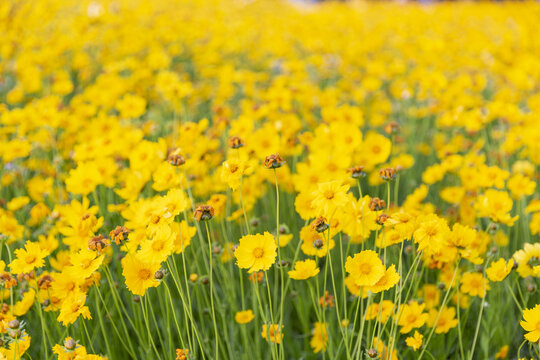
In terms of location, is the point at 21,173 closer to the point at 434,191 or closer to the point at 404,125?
the point at 434,191

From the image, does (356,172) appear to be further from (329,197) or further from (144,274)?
(144,274)

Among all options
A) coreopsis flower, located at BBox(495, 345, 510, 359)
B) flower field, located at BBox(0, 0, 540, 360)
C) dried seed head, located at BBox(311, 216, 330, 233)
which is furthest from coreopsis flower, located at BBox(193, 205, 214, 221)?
coreopsis flower, located at BBox(495, 345, 510, 359)

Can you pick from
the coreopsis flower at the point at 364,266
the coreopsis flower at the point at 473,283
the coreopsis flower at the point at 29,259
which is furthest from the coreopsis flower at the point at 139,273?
the coreopsis flower at the point at 473,283

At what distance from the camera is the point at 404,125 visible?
339cm

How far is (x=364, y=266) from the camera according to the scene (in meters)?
1.18

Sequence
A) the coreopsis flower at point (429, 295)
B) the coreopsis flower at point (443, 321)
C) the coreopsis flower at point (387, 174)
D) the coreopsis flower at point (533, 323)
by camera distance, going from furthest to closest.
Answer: the coreopsis flower at point (429, 295) < the coreopsis flower at point (443, 321) < the coreopsis flower at point (387, 174) < the coreopsis flower at point (533, 323)

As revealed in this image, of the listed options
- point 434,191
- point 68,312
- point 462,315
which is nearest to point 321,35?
point 434,191

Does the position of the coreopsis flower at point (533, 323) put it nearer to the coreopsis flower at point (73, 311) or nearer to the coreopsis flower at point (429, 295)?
the coreopsis flower at point (429, 295)

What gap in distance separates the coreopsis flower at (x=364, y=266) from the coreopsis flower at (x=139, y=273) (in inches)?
18.8

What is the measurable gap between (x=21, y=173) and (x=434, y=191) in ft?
6.71

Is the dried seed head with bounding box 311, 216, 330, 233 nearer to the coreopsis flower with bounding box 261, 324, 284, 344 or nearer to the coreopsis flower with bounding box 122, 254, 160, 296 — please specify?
the coreopsis flower with bounding box 261, 324, 284, 344

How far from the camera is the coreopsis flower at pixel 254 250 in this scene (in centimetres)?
120

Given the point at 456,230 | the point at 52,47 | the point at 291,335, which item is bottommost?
the point at 291,335

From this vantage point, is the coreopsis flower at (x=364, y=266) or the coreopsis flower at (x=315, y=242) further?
the coreopsis flower at (x=315, y=242)
